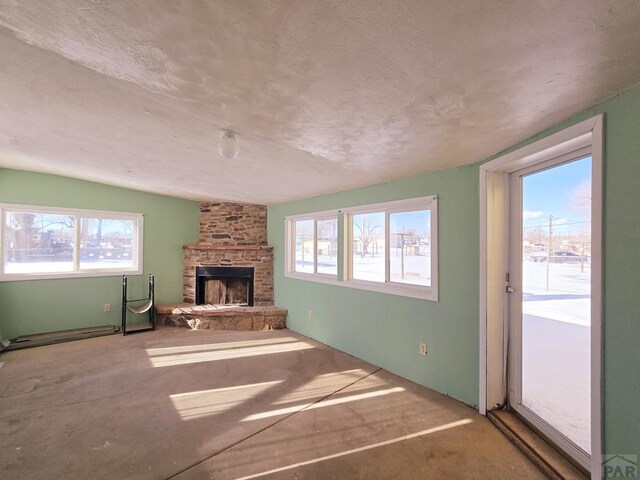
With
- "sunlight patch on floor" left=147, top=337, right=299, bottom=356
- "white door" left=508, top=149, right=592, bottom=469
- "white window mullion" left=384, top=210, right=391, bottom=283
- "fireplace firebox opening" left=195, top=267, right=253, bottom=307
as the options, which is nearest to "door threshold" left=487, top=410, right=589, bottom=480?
"white door" left=508, top=149, right=592, bottom=469

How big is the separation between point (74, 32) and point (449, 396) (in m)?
3.65

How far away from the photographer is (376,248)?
378 cm

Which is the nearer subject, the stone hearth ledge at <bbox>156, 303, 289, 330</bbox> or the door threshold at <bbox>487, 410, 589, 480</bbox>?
the door threshold at <bbox>487, 410, 589, 480</bbox>

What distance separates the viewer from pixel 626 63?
1166mm

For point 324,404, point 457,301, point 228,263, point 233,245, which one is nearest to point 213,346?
point 228,263

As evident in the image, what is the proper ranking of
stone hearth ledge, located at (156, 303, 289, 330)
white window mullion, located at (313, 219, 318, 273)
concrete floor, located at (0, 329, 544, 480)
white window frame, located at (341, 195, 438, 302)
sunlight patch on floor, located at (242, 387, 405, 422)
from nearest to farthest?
concrete floor, located at (0, 329, 544, 480) < sunlight patch on floor, located at (242, 387, 405, 422) < white window frame, located at (341, 195, 438, 302) < white window mullion, located at (313, 219, 318, 273) < stone hearth ledge, located at (156, 303, 289, 330)

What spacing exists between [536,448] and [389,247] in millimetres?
2151

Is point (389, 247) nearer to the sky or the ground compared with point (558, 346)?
nearer to the sky

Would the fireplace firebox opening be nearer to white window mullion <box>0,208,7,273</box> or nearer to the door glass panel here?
white window mullion <box>0,208,7,273</box>

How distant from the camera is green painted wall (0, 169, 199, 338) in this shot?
4.27 metres

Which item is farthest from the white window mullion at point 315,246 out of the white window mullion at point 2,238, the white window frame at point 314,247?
the white window mullion at point 2,238

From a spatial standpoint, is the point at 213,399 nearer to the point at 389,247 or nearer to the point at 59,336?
the point at 389,247

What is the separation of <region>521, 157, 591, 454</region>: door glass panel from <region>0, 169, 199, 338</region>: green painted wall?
545 cm

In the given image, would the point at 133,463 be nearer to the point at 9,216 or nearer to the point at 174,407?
the point at 174,407
